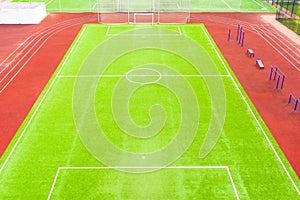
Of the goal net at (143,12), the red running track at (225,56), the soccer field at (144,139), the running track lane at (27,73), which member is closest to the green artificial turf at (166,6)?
the goal net at (143,12)

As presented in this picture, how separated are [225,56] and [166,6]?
59.3 feet

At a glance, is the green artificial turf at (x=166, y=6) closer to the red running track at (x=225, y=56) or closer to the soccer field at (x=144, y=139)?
the red running track at (x=225, y=56)

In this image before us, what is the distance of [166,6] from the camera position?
4619 cm

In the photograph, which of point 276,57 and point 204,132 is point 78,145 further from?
point 276,57

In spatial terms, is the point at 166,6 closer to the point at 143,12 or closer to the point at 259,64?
the point at 143,12

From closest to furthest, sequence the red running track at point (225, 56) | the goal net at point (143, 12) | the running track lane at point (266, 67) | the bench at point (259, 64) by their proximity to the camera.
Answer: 1. the running track lane at point (266, 67)
2. the red running track at point (225, 56)
3. the bench at point (259, 64)
4. the goal net at point (143, 12)

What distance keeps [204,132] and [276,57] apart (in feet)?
47.8

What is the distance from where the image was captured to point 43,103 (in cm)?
2294

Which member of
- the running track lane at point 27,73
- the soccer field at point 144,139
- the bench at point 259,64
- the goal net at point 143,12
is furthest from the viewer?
the goal net at point 143,12

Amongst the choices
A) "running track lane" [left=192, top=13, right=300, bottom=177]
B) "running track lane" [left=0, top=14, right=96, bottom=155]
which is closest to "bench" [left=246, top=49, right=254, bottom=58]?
"running track lane" [left=192, top=13, right=300, bottom=177]

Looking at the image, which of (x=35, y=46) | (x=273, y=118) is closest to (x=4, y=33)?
(x=35, y=46)

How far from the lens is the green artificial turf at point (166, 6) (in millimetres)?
45219

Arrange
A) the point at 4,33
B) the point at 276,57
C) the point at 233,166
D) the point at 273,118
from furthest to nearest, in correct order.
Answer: the point at 4,33, the point at 276,57, the point at 273,118, the point at 233,166

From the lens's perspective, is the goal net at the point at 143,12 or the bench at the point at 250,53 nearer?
the bench at the point at 250,53
